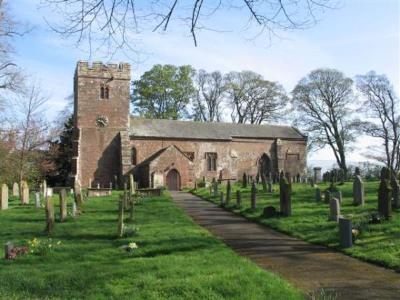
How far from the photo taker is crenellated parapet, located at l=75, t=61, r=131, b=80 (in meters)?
41.9

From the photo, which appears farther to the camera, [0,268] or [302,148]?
[302,148]

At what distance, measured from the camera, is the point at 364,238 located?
1159 centimetres

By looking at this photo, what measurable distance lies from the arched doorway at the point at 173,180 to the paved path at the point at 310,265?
2565cm

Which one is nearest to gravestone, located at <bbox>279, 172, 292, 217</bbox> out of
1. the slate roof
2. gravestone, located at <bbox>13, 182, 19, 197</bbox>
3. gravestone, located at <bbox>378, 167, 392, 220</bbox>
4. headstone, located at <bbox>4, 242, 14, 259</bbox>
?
gravestone, located at <bbox>378, 167, 392, 220</bbox>

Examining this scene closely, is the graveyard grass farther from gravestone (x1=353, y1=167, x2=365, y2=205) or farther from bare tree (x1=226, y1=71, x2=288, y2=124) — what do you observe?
bare tree (x1=226, y1=71, x2=288, y2=124)

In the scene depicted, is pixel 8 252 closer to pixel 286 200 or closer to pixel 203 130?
pixel 286 200

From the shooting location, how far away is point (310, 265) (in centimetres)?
951

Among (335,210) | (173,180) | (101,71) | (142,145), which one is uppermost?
(101,71)

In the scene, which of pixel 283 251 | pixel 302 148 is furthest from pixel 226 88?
pixel 283 251

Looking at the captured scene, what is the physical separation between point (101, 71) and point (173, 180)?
37.6 ft

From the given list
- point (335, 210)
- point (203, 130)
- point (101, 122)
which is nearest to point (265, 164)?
point (203, 130)

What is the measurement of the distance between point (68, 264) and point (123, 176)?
30349mm

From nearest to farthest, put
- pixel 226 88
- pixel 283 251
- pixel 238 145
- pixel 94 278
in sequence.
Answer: pixel 94 278 → pixel 283 251 → pixel 238 145 → pixel 226 88

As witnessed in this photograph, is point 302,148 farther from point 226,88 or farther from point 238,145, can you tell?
point 226,88
